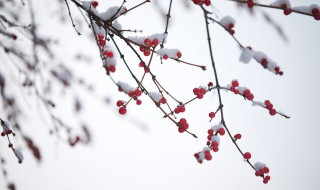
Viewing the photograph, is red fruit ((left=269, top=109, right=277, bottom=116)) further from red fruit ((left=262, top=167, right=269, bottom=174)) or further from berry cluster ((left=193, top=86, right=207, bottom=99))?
berry cluster ((left=193, top=86, right=207, bottom=99))

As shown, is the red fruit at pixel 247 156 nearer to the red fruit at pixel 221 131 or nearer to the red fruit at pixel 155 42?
the red fruit at pixel 221 131

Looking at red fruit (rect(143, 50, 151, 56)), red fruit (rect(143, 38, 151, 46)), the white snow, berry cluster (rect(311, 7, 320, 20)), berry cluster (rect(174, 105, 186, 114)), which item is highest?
red fruit (rect(143, 50, 151, 56))

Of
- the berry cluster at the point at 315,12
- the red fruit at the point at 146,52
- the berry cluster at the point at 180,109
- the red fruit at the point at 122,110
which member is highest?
the red fruit at the point at 146,52

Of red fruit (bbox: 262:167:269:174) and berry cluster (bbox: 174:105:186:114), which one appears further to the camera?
red fruit (bbox: 262:167:269:174)

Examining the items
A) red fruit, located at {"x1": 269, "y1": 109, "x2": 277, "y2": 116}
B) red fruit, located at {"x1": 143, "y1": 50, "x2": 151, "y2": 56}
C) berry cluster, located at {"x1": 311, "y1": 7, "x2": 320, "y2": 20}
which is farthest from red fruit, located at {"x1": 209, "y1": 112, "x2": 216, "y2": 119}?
berry cluster, located at {"x1": 311, "y1": 7, "x2": 320, "y2": 20}

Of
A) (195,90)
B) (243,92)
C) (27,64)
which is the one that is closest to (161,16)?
(195,90)

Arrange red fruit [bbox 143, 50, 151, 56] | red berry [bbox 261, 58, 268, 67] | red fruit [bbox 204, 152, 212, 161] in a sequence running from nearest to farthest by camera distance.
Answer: red berry [bbox 261, 58, 268, 67]
red fruit [bbox 143, 50, 151, 56]
red fruit [bbox 204, 152, 212, 161]

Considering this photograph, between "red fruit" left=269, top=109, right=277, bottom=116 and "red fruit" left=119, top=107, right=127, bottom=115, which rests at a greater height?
"red fruit" left=269, top=109, right=277, bottom=116

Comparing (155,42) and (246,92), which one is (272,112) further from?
(155,42)

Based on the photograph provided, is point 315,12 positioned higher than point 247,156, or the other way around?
point 315,12

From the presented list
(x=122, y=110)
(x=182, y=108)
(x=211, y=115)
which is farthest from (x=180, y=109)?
(x=122, y=110)

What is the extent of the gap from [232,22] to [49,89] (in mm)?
3194

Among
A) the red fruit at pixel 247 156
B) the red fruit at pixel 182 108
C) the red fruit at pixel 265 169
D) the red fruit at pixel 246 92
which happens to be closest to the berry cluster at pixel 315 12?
the red fruit at pixel 246 92

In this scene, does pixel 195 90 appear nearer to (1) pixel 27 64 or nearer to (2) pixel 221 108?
(2) pixel 221 108
